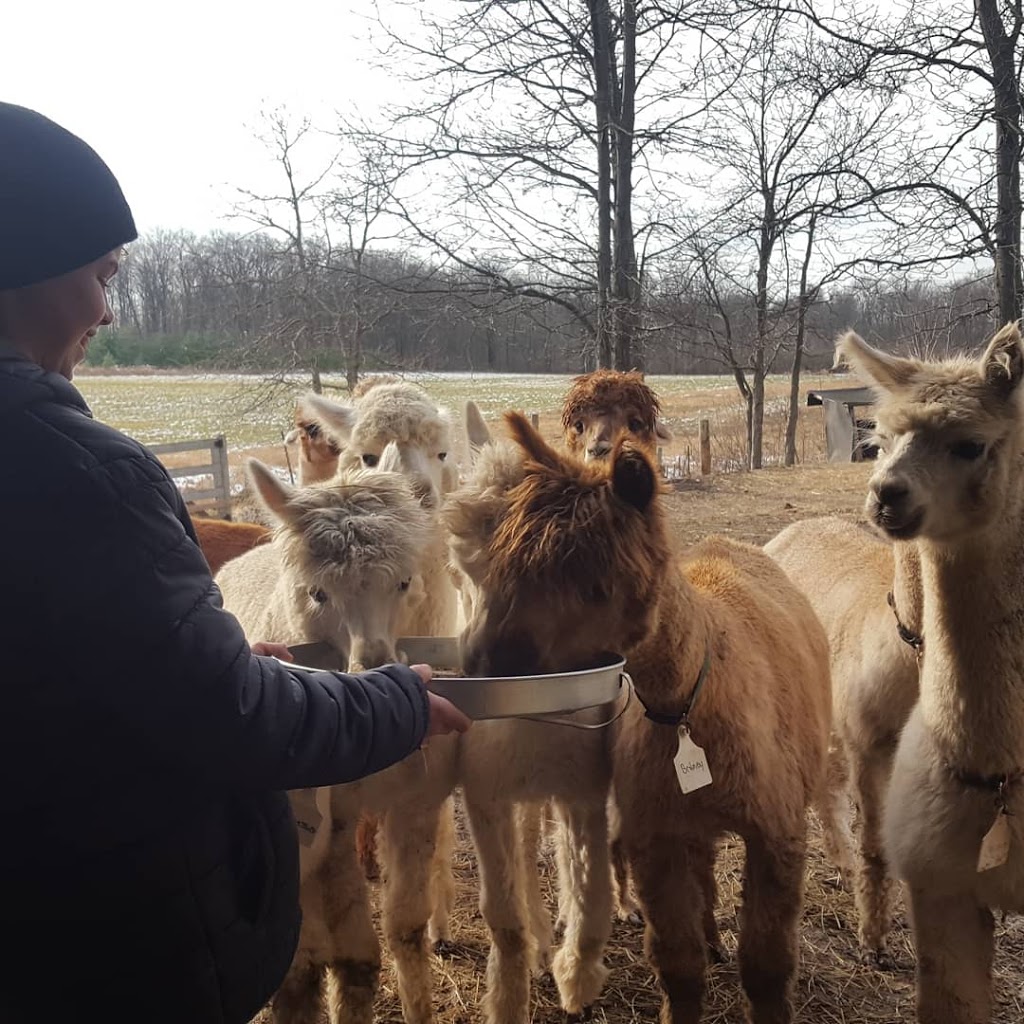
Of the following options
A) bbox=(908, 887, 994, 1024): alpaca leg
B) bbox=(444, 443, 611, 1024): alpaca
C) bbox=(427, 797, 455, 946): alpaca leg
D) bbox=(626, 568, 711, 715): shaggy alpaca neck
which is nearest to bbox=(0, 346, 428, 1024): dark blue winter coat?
bbox=(626, 568, 711, 715): shaggy alpaca neck

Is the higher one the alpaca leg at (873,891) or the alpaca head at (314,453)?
the alpaca head at (314,453)

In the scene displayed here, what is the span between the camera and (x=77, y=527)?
4.40 ft

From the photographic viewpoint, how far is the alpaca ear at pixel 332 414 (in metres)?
4.84

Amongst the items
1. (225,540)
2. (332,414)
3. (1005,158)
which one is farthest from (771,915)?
(1005,158)

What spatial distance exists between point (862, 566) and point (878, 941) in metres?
2.00

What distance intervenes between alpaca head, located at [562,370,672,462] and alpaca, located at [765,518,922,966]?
1454 mm

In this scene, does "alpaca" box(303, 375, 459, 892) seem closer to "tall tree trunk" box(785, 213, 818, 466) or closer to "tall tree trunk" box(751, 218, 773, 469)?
"tall tree trunk" box(751, 218, 773, 469)

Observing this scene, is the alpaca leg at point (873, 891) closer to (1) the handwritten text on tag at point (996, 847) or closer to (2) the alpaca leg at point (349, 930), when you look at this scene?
(1) the handwritten text on tag at point (996, 847)

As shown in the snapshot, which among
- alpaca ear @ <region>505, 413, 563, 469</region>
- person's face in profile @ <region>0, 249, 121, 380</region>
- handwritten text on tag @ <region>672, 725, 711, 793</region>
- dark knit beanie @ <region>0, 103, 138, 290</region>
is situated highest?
dark knit beanie @ <region>0, 103, 138, 290</region>

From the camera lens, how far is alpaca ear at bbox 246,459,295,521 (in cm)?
306

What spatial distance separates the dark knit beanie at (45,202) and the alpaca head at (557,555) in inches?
51.8

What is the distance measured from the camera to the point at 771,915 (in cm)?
296

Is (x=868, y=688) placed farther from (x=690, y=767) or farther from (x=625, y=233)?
(x=625, y=233)

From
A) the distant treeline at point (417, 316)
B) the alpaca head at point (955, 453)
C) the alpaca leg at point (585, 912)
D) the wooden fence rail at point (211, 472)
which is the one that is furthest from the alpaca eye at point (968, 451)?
the wooden fence rail at point (211, 472)
